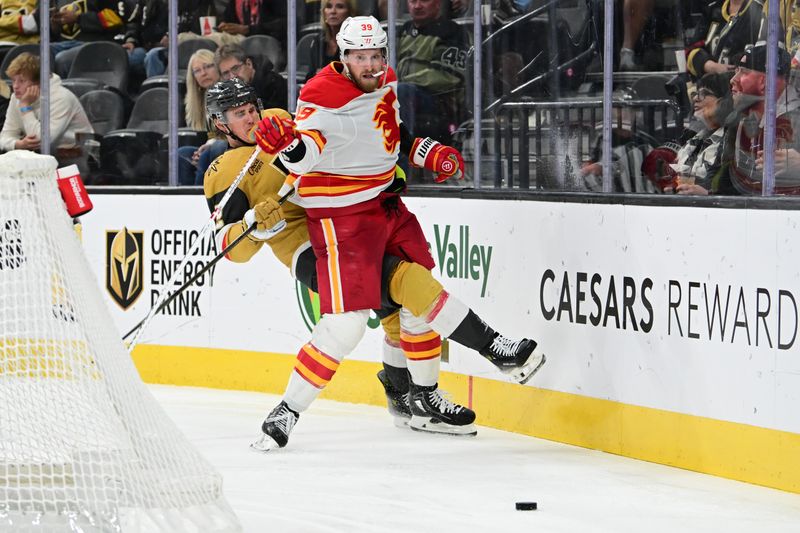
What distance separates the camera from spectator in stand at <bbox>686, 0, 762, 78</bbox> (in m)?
4.18

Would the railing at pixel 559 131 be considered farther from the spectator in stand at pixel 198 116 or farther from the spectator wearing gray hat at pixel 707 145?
the spectator in stand at pixel 198 116

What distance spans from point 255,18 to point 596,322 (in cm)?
238

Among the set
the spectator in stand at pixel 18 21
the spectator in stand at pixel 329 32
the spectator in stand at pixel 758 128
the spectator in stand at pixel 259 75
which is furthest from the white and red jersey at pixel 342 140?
the spectator in stand at pixel 18 21

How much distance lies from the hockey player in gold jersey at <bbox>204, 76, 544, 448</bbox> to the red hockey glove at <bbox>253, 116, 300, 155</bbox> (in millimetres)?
247

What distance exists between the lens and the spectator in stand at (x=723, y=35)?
13.7 ft

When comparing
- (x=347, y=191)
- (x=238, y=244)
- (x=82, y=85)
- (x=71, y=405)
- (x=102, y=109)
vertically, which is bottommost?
(x=71, y=405)

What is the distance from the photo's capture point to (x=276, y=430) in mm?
4574

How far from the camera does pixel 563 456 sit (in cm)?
445

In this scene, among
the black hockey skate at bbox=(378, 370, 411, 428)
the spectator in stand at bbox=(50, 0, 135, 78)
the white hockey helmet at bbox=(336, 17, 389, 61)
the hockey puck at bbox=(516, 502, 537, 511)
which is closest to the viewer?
the hockey puck at bbox=(516, 502, 537, 511)

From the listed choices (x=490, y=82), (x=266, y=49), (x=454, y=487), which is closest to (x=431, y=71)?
(x=490, y=82)

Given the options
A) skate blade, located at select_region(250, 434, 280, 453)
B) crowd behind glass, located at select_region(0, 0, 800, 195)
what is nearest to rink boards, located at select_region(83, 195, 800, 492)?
crowd behind glass, located at select_region(0, 0, 800, 195)

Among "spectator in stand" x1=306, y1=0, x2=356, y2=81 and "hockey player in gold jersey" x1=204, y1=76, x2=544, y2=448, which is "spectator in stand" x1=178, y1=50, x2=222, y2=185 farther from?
"hockey player in gold jersey" x1=204, y1=76, x2=544, y2=448

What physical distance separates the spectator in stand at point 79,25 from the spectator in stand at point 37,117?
4.6 inches

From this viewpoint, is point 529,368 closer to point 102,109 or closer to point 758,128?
point 758,128
